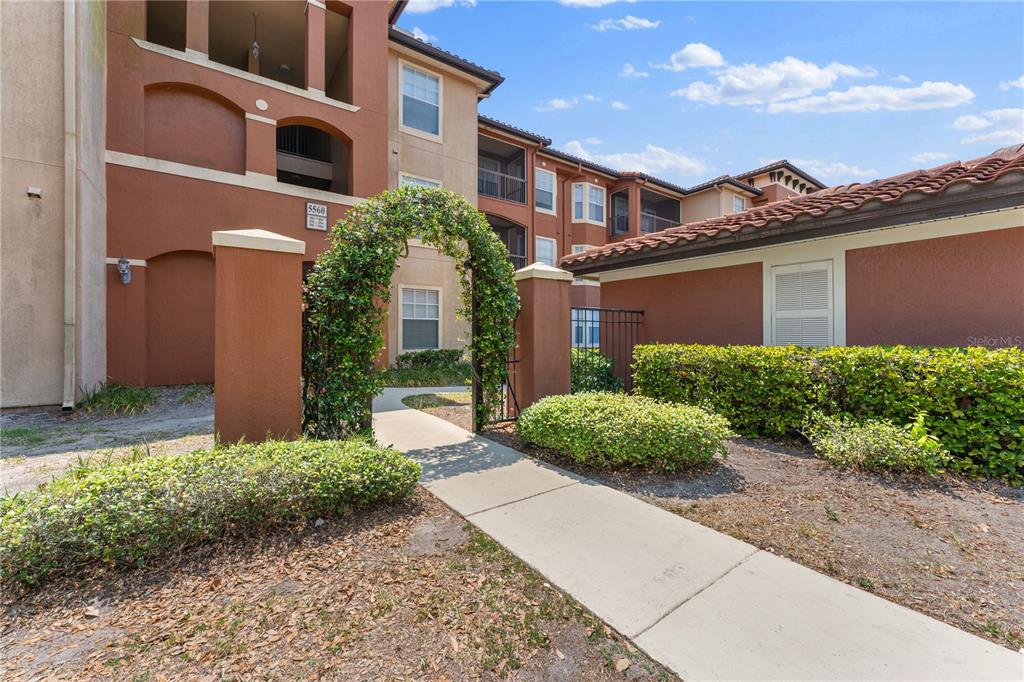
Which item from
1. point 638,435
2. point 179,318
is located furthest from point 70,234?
point 638,435

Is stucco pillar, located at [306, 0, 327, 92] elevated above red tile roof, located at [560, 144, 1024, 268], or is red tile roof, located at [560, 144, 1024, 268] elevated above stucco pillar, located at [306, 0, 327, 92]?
stucco pillar, located at [306, 0, 327, 92]

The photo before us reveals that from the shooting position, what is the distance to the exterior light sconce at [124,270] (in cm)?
905

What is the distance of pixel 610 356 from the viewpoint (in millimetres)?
9148

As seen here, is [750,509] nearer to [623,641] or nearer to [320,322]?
[623,641]

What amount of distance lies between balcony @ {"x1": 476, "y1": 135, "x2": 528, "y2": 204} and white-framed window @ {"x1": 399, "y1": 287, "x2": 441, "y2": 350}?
625 centimetres

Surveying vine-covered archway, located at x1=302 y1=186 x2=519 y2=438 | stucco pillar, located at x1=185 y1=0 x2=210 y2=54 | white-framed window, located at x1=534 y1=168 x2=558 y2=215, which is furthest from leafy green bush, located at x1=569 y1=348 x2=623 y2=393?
white-framed window, located at x1=534 y1=168 x2=558 y2=215

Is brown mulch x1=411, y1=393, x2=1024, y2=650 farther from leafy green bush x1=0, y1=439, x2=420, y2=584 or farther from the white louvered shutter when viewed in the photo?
leafy green bush x1=0, y1=439, x2=420, y2=584

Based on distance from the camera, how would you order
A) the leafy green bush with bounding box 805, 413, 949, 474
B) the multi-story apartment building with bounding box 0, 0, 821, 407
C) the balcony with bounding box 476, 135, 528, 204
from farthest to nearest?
the balcony with bounding box 476, 135, 528, 204, the multi-story apartment building with bounding box 0, 0, 821, 407, the leafy green bush with bounding box 805, 413, 949, 474

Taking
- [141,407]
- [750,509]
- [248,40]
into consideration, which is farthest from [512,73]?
[750,509]

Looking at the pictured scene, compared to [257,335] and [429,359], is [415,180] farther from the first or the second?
[257,335]

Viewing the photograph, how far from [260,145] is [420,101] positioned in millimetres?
5532

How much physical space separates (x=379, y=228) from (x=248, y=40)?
1319cm

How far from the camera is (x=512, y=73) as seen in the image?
15.0 m

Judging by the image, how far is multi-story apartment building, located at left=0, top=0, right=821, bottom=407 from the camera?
7.45 metres
